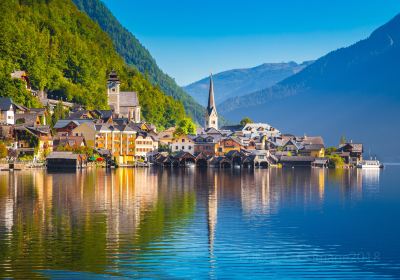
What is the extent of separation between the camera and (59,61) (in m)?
156

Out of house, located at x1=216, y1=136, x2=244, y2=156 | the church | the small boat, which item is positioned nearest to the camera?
the small boat

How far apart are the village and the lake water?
1895 inches

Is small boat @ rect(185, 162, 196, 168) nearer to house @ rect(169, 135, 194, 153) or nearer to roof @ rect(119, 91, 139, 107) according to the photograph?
house @ rect(169, 135, 194, 153)

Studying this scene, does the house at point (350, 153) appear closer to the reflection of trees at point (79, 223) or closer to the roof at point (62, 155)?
the roof at point (62, 155)

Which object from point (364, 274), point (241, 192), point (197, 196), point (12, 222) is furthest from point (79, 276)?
point (241, 192)

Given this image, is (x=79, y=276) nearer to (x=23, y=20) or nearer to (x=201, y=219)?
(x=201, y=219)

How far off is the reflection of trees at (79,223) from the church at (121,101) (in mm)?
97360

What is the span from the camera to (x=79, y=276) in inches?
1057

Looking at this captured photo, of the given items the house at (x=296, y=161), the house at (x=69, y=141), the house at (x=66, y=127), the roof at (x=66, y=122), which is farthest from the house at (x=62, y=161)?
the house at (x=296, y=161)

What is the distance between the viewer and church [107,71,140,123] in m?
162

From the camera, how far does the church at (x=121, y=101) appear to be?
162375 mm

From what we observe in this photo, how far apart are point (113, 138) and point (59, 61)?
35316 mm

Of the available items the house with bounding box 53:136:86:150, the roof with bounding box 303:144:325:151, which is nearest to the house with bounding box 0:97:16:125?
the house with bounding box 53:136:86:150

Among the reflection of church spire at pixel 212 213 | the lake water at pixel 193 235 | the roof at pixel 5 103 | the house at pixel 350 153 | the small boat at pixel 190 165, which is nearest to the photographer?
the lake water at pixel 193 235
